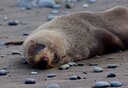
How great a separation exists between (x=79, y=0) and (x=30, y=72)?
23.2 feet

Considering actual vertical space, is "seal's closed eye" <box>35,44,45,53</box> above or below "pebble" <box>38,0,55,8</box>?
above

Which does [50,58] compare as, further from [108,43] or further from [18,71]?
[108,43]

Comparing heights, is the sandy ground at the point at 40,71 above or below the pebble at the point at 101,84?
below

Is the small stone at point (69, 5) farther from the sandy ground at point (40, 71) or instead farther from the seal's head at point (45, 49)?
the seal's head at point (45, 49)

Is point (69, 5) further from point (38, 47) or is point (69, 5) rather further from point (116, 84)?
point (116, 84)

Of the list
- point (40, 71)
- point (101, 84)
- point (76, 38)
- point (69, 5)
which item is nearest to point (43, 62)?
point (40, 71)

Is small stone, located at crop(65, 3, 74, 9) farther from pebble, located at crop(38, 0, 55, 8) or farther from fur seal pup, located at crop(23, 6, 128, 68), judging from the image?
fur seal pup, located at crop(23, 6, 128, 68)

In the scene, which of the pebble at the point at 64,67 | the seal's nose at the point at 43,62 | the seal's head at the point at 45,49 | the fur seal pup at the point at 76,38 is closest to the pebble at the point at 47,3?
the fur seal pup at the point at 76,38

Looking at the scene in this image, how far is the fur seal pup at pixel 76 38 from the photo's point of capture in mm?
5887

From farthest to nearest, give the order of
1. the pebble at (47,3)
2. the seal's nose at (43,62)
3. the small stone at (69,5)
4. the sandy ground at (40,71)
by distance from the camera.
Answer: the small stone at (69,5)
the pebble at (47,3)
the seal's nose at (43,62)
the sandy ground at (40,71)

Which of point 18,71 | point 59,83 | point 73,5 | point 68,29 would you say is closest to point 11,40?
point 68,29

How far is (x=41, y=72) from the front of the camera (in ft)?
18.7

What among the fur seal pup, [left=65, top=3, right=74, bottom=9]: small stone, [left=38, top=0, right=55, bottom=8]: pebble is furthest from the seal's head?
[left=65, top=3, right=74, bottom=9]: small stone

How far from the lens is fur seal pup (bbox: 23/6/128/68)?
589cm
